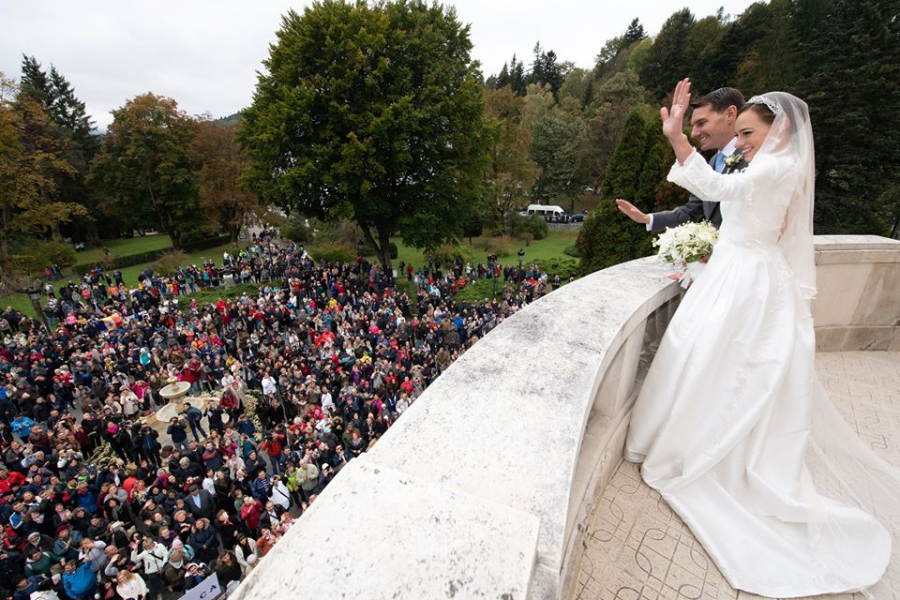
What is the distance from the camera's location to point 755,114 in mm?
2631

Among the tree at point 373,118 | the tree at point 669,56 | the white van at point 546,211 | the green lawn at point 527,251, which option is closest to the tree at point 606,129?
the tree at point 669,56

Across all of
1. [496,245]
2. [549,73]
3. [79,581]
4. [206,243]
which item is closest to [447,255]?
[496,245]

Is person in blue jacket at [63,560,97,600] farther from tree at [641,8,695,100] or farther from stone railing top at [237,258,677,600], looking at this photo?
tree at [641,8,695,100]

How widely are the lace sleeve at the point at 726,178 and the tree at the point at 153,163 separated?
4203cm

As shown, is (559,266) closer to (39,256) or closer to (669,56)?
(39,256)

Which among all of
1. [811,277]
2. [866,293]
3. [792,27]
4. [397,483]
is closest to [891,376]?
[866,293]

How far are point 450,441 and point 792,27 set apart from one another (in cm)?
4424

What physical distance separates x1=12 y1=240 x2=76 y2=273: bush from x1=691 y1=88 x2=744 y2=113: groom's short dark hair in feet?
99.7

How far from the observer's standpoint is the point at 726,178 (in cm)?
240

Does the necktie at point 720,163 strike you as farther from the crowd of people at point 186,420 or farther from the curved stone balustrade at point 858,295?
the crowd of people at point 186,420

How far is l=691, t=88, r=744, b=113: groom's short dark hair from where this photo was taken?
3051mm

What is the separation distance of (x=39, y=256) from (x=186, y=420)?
21.5 metres

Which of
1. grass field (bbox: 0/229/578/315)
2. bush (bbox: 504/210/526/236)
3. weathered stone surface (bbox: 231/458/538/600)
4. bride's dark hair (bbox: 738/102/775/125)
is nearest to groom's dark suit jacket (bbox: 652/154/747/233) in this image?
bride's dark hair (bbox: 738/102/775/125)

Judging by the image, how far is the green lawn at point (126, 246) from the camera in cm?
3713
